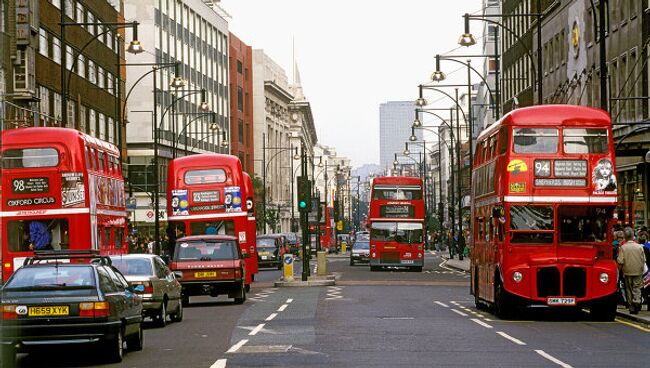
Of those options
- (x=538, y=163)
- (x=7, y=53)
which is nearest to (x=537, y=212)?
(x=538, y=163)

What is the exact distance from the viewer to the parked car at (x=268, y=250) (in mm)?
74000

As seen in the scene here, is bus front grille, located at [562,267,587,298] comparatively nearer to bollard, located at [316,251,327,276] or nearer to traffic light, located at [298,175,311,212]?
traffic light, located at [298,175,311,212]

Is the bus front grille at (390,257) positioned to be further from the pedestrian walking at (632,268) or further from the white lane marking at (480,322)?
the white lane marking at (480,322)

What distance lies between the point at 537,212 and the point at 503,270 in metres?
1.33

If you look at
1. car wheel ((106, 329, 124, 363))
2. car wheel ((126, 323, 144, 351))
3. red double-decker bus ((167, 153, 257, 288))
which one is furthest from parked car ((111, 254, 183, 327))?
red double-decker bus ((167, 153, 257, 288))

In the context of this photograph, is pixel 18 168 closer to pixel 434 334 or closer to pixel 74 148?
pixel 74 148

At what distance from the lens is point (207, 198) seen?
1743 inches

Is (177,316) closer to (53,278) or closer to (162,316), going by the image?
(162,316)

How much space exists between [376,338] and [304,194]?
83.4 feet

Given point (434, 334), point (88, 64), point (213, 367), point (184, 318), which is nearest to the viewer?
point (213, 367)

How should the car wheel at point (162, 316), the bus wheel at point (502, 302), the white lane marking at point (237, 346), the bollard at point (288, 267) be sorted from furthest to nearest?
1. the bollard at point (288, 267)
2. the bus wheel at point (502, 302)
3. the car wheel at point (162, 316)
4. the white lane marking at point (237, 346)

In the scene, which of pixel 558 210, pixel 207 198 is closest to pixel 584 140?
pixel 558 210

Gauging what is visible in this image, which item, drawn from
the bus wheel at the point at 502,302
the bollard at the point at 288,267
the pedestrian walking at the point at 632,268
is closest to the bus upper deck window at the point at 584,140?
the pedestrian walking at the point at 632,268

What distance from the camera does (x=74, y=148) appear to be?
3316 centimetres
